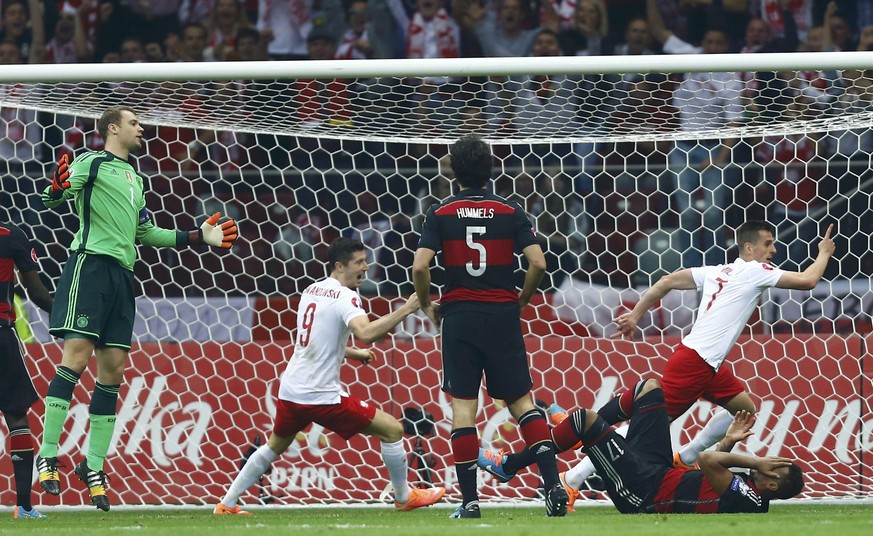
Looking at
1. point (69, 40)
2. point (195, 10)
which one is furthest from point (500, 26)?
point (69, 40)

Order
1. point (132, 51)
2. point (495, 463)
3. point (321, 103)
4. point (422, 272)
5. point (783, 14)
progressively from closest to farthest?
point (422, 272) → point (495, 463) → point (321, 103) → point (132, 51) → point (783, 14)

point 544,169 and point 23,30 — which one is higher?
point 23,30

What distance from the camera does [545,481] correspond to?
19.0ft

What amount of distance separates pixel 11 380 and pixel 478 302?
8.67ft

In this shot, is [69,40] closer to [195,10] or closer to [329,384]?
[195,10]

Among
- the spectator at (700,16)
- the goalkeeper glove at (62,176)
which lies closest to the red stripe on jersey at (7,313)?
the goalkeeper glove at (62,176)

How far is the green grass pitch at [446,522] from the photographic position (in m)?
4.89

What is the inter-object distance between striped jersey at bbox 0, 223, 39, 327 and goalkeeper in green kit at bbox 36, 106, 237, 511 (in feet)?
1.33

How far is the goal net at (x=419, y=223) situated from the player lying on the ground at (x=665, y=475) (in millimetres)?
1566

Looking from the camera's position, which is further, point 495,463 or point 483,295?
point 495,463

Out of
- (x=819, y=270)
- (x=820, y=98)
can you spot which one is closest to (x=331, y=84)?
(x=820, y=98)

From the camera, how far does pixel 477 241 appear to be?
5.77 meters

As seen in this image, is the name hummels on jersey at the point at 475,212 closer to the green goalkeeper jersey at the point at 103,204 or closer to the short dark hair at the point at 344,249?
the short dark hair at the point at 344,249

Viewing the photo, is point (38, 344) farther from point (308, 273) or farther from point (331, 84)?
point (331, 84)
